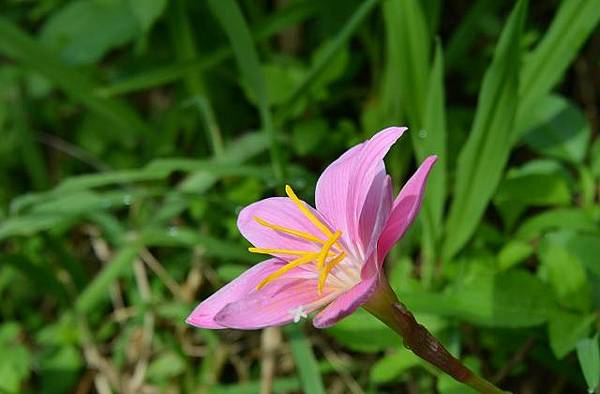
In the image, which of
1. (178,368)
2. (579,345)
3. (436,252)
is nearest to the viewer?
(579,345)

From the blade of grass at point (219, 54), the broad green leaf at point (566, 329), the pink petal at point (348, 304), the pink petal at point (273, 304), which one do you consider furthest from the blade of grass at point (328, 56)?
the pink petal at point (348, 304)

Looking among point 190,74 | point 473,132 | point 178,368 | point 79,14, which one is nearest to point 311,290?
point 473,132

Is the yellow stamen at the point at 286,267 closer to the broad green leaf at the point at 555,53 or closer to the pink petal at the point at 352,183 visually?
the pink petal at the point at 352,183

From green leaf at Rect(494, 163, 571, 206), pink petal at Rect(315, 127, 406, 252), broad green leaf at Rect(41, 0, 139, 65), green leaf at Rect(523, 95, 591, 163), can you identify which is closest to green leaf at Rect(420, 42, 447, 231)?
green leaf at Rect(494, 163, 571, 206)

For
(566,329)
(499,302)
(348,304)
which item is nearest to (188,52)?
(499,302)

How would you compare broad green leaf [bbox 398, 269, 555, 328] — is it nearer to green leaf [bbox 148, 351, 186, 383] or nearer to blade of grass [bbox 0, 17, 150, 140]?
green leaf [bbox 148, 351, 186, 383]

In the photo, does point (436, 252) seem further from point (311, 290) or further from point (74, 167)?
point (74, 167)
